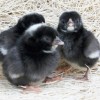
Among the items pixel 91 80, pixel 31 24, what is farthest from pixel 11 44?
pixel 91 80

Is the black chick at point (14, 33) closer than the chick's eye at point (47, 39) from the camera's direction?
No

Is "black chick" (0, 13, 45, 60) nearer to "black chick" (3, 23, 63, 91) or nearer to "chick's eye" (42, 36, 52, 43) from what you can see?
"black chick" (3, 23, 63, 91)

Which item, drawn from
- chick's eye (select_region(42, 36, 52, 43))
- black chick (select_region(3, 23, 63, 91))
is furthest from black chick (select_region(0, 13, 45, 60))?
chick's eye (select_region(42, 36, 52, 43))

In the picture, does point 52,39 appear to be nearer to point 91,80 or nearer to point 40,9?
point 91,80

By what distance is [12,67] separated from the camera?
3322 mm

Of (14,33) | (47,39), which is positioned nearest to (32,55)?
(47,39)

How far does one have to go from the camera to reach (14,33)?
3.55m

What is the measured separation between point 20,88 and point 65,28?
51 cm

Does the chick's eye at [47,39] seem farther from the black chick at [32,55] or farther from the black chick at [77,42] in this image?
the black chick at [77,42]

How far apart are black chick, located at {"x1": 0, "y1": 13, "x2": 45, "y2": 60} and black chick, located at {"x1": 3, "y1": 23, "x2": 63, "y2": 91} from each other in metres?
0.12

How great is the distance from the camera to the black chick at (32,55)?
3312mm

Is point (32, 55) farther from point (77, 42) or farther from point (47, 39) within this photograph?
point (77, 42)

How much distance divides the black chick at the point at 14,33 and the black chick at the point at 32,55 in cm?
12

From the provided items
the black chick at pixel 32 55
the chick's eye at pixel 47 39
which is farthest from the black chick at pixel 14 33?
the chick's eye at pixel 47 39
